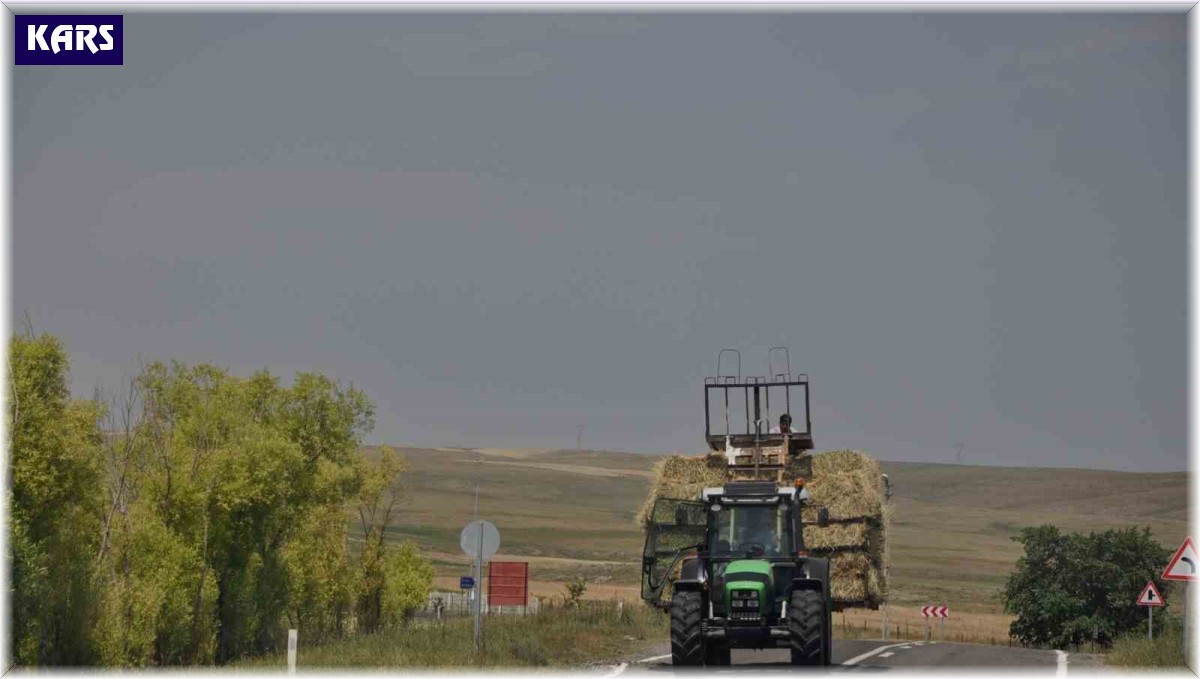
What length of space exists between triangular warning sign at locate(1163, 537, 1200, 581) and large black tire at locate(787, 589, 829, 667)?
6471mm

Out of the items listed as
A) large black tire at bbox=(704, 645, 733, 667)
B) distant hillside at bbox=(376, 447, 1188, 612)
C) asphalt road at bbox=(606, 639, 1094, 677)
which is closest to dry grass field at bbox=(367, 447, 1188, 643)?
distant hillside at bbox=(376, 447, 1188, 612)

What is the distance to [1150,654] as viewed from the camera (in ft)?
93.6

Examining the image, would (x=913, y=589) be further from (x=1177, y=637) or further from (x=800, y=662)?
(x=800, y=662)

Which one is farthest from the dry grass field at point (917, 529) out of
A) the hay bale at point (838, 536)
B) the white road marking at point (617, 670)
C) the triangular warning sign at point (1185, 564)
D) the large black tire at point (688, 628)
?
the large black tire at point (688, 628)

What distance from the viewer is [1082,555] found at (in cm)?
5416

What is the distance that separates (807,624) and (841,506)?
6700 millimetres

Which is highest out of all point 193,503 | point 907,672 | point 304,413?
point 304,413

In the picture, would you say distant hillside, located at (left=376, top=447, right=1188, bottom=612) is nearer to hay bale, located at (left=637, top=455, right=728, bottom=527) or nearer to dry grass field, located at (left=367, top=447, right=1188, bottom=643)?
dry grass field, located at (left=367, top=447, right=1188, bottom=643)

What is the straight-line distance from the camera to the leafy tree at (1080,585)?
52.4 m

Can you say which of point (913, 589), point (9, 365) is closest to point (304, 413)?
point (9, 365)

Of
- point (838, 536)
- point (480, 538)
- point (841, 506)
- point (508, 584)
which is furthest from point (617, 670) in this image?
point (508, 584)

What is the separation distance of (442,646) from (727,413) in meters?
7.80

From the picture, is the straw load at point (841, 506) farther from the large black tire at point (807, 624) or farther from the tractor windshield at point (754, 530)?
the large black tire at point (807, 624)

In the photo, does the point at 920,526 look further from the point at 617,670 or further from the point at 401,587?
the point at 617,670
